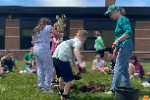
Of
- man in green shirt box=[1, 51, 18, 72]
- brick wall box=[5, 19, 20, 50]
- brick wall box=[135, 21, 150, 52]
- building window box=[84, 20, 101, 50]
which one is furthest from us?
brick wall box=[5, 19, 20, 50]

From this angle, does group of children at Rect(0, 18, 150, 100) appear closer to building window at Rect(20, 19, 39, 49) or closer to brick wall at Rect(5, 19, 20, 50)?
building window at Rect(20, 19, 39, 49)

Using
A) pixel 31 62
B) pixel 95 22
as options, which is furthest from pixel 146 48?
pixel 31 62

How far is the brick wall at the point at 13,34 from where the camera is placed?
20.0 m

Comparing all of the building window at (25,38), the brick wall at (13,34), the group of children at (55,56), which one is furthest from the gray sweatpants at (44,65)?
the brick wall at (13,34)

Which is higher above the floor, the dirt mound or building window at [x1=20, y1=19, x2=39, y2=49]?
building window at [x1=20, y1=19, x2=39, y2=49]

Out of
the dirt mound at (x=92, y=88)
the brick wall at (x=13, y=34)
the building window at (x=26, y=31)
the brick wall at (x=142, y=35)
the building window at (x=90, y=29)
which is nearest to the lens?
the dirt mound at (x=92, y=88)

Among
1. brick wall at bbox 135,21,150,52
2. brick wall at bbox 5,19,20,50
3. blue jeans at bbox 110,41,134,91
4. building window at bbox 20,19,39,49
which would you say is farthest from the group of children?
brick wall at bbox 135,21,150,52

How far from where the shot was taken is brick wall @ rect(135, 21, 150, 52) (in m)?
19.7

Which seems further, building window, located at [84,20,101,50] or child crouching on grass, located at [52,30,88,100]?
building window, located at [84,20,101,50]

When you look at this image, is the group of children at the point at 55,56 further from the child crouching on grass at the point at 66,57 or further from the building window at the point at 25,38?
the building window at the point at 25,38

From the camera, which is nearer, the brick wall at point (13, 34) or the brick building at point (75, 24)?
the brick building at point (75, 24)

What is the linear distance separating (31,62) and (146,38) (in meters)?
14.5

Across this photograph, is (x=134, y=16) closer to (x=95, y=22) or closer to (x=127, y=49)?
(x=95, y=22)

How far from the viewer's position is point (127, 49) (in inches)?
171
